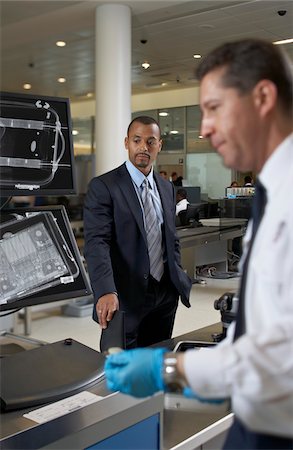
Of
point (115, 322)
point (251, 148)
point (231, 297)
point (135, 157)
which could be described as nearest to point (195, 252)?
point (135, 157)

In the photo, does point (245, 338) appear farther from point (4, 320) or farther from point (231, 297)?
point (4, 320)

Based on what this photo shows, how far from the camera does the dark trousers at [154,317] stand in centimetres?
228

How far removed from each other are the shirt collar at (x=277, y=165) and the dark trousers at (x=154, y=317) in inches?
59.5

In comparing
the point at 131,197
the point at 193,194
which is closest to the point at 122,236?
the point at 131,197

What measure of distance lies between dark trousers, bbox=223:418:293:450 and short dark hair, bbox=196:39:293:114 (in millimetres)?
501

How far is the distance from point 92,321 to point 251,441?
417 centimetres

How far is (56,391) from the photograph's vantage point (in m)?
1.37

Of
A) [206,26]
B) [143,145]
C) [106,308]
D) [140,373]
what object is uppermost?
[206,26]

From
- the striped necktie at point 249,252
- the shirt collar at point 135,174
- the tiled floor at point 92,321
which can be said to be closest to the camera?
the striped necktie at point 249,252

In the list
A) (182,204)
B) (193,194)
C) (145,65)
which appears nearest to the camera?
(182,204)

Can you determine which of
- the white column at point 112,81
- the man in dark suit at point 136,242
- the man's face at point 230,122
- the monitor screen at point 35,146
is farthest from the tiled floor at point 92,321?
the white column at point 112,81

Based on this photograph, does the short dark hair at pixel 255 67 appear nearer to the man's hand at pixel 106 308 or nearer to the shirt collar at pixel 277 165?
the shirt collar at pixel 277 165

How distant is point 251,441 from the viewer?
83 cm

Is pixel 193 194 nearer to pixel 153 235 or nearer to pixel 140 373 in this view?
pixel 153 235
